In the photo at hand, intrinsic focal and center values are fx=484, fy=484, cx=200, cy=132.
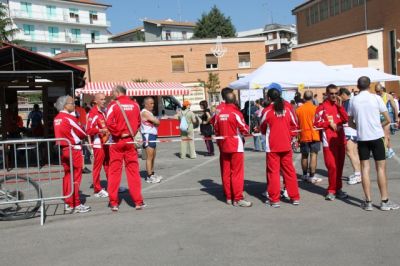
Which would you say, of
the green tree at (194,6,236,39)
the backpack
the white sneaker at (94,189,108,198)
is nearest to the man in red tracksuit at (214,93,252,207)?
the white sneaker at (94,189,108,198)

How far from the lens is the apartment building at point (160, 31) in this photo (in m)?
73.2

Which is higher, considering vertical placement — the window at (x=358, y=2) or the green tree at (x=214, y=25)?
the green tree at (x=214, y=25)

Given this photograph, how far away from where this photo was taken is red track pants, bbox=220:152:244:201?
25.2 feet

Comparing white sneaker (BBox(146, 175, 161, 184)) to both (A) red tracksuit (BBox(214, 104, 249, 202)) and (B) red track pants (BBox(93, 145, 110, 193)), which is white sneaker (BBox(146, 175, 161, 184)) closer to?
(B) red track pants (BBox(93, 145, 110, 193))

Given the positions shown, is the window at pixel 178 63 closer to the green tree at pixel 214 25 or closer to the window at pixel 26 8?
the green tree at pixel 214 25

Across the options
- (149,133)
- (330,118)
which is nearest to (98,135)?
(149,133)

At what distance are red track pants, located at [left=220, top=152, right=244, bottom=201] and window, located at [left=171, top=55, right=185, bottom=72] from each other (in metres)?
33.1

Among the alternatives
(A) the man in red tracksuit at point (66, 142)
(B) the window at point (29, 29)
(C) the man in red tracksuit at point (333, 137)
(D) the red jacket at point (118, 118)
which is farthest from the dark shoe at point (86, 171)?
(B) the window at point (29, 29)

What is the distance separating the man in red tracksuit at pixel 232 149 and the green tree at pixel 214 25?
6257 centimetres

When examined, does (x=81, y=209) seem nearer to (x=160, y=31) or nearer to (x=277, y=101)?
(x=277, y=101)

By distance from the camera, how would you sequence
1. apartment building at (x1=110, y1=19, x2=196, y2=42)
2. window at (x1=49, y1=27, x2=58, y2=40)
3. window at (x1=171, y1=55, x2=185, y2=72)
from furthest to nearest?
window at (x1=49, y1=27, x2=58, y2=40)
apartment building at (x1=110, y1=19, x2=196, y2=42)
window at (x1=171, y1=55, x2=185, y2=72)

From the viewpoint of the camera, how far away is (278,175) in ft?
24.6

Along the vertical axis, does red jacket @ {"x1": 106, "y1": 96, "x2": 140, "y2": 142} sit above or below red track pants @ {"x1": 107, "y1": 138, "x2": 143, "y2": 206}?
above

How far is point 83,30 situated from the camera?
8450 centimetres
